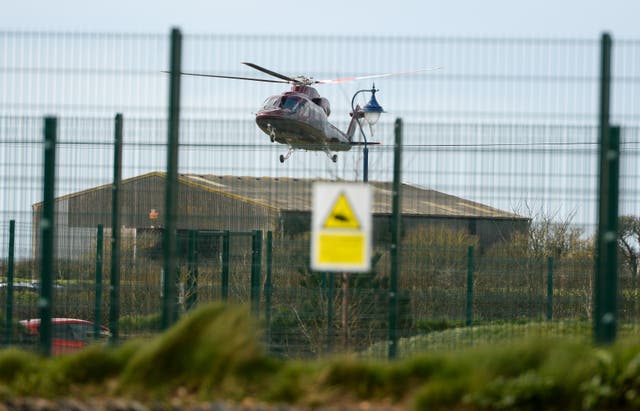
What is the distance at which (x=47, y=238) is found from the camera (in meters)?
9.23

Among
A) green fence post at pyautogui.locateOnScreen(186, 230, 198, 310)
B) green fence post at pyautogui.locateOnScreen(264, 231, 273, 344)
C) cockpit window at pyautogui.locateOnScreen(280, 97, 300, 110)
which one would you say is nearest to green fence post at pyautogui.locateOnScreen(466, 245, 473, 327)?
green fence post at pyautogui.locateOnScreen(264, 231, 273, 344)

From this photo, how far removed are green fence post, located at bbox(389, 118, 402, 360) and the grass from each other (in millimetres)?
1251

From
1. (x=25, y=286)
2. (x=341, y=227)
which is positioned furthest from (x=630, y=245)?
(x=25, y=286)

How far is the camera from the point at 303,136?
98.6 ft

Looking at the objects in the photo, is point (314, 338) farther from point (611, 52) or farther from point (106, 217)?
point (611, 52)

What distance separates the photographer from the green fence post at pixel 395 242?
9625mm

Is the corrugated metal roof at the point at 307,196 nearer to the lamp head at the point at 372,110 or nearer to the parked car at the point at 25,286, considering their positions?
the parked car at the point at 25,286

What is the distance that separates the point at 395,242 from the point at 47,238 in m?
3.07

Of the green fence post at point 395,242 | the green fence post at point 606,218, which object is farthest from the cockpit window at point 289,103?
the green fence post at point 606,218

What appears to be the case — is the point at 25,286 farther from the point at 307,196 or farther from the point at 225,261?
Result: the point at 307,196

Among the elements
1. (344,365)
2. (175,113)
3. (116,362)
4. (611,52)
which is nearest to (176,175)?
(175,113)

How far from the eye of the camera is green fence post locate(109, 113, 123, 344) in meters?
10.2

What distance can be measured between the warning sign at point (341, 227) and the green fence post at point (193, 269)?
262cm

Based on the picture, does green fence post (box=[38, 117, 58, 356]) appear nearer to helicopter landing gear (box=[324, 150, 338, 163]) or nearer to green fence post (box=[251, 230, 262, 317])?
helicopter landing gear (box=[324, 150, 338, 163])
